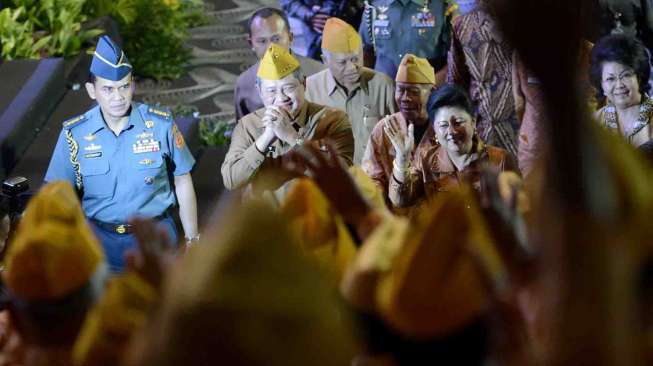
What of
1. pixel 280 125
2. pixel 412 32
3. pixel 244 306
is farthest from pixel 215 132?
pixel 244 306

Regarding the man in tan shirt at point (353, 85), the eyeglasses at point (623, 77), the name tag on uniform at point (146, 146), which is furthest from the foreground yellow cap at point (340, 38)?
the eyeglasses at point (623, 77)

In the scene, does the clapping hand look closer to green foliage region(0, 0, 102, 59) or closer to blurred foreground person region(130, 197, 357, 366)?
blurred foreground person region(130, 197, 357, 366)

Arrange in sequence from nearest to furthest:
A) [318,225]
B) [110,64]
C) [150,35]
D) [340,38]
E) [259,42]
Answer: [318,225], [110,64], [340,38], [259,42], [150,35]

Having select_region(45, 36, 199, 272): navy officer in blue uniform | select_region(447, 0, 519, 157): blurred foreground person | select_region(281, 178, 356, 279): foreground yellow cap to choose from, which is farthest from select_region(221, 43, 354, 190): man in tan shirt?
select_region(281, 178, 356, 279): foreground yellow cap

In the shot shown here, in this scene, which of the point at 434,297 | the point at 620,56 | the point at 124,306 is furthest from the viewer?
the point at 620,56

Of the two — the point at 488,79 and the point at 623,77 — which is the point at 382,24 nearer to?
the point at 488,79

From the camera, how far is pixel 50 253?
178 cm

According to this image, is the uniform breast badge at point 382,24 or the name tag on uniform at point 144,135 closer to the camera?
the name tag on uniform at point 144,135

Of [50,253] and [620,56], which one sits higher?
[50,253]

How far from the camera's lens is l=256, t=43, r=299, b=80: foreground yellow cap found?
4859 millimetres

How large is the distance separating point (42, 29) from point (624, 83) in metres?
4.73

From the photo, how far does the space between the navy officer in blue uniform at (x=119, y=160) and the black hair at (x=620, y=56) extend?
174 cm

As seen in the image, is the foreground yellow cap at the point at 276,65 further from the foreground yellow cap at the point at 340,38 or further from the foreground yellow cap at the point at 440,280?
the foreground yellow cap at the point at 440,280

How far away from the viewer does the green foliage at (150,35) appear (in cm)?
898
